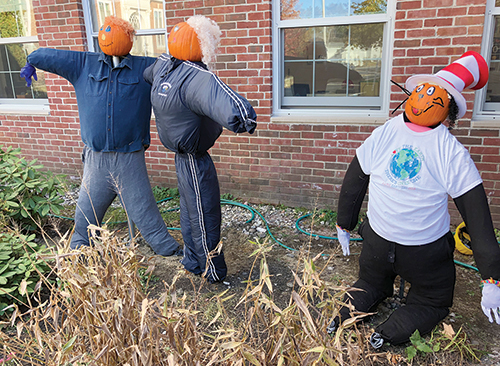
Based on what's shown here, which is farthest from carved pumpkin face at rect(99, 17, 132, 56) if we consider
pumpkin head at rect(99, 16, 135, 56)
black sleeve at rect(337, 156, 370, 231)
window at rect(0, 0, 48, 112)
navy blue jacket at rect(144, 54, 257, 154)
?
window at rect(0, 0, 48, 112)

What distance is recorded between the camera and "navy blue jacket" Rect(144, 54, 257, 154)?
2268 millimetres

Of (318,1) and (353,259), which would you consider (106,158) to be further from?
(318,1)

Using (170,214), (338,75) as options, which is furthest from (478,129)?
(170,214)

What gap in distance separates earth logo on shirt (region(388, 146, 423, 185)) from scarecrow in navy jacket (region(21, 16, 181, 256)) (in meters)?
1.98

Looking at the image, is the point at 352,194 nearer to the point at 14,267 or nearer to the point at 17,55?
the point at 14,267

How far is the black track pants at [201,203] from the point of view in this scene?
2.77 metres

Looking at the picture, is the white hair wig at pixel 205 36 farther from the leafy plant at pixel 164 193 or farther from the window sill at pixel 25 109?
the window sill at pixel 25 109

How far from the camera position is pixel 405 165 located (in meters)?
2.23

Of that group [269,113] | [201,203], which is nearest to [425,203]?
[201,203]

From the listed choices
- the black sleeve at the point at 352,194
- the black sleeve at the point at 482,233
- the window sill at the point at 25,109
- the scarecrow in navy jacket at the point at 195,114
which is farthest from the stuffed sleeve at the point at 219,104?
the window sill at the point at 25,109

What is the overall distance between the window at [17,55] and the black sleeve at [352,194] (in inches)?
185

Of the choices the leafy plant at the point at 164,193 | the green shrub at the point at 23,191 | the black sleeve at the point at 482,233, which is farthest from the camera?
the leafy plant at the point at 164,193

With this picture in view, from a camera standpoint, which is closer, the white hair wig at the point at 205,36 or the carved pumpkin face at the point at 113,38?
the white hair wig at the point at 205,36

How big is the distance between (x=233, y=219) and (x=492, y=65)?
115 inches
